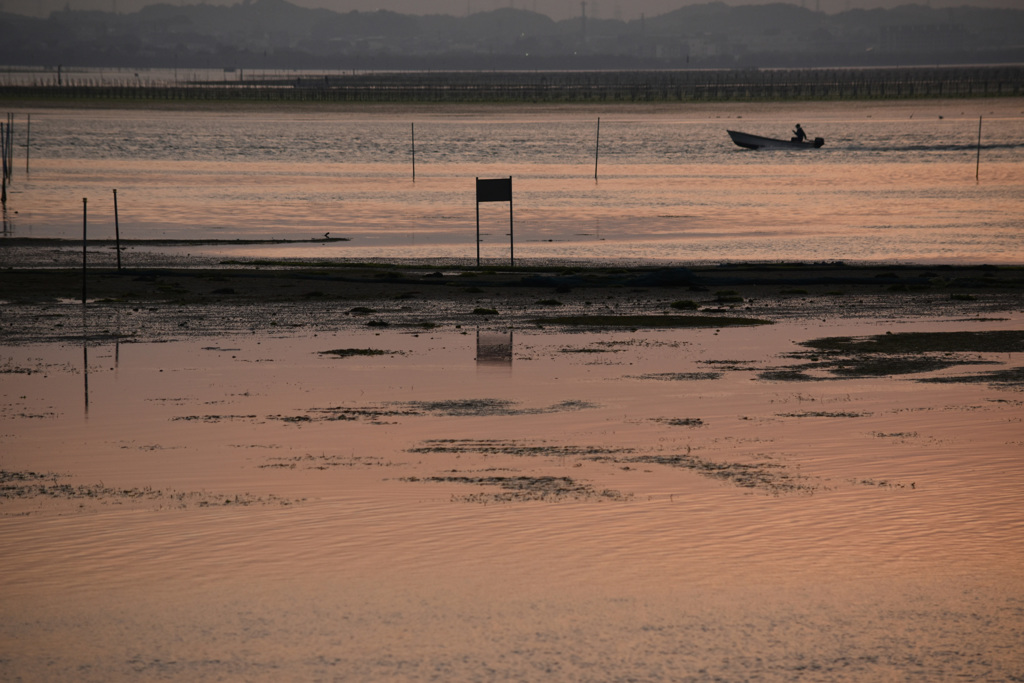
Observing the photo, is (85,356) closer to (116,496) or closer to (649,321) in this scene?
(116,496)

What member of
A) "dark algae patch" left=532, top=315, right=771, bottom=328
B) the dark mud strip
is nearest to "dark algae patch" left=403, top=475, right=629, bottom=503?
the dark mud strip

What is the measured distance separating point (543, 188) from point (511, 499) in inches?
2044

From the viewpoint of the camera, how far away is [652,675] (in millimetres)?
8562

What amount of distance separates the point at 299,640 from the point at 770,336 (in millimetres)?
14905

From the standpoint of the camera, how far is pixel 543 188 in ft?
209

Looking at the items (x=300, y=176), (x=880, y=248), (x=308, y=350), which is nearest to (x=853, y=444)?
(x=308, y=350)


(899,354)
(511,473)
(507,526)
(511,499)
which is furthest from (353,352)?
(507,526)

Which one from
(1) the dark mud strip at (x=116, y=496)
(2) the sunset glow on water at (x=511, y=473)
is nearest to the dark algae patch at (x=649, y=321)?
(2) the sunset glow on water at (x=511, y=473)

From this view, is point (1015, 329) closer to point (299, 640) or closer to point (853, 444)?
point (853, 444)

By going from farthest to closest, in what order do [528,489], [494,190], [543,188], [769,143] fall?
[769,143] → [543,188] → [494,190] → [528,489]

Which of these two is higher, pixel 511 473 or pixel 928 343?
pixel 928 343

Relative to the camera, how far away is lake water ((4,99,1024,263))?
41.2 meters

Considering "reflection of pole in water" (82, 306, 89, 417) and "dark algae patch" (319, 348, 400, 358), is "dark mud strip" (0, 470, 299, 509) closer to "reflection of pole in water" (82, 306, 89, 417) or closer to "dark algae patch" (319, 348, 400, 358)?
"reflection of pole in water" (82, 306, 89, 417)

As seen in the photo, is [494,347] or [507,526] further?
[494,347]
